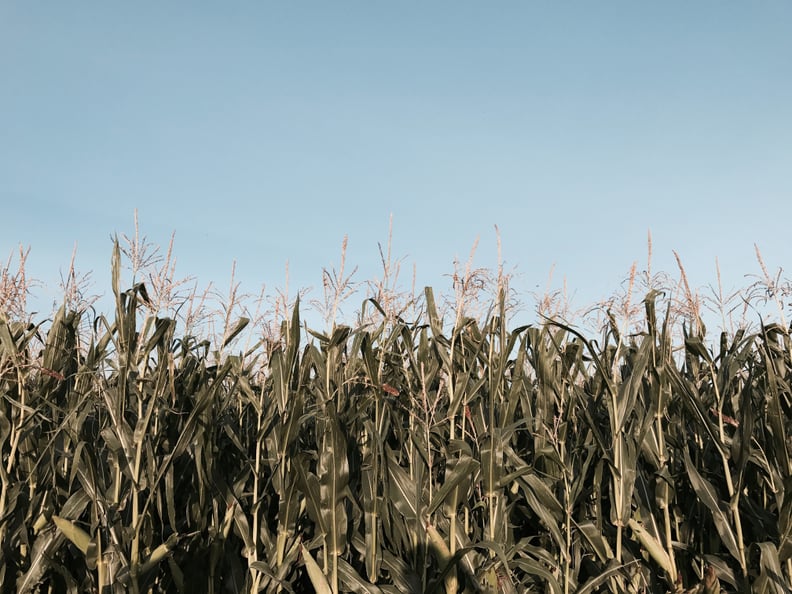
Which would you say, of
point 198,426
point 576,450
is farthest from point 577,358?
point 198,426

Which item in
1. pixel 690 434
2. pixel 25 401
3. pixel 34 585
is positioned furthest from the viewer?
pixel 690 434

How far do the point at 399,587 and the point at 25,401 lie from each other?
2.31m

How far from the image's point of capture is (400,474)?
3.43 metres

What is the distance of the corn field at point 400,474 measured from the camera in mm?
3287

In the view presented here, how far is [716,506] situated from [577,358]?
102 centimetres

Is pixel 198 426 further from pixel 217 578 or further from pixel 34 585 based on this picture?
pixel 34 585

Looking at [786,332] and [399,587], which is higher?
[786,332]

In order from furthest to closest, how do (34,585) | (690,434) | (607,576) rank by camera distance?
(690,434) < (34,585) < (607,576)

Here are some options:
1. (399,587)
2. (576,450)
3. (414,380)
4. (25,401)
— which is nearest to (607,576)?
(576,450)

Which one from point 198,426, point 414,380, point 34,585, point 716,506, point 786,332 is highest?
point 786,332

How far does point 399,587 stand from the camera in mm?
3311

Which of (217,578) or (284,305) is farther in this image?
(284,305)

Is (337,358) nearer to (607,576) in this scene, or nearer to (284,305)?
(284,305)

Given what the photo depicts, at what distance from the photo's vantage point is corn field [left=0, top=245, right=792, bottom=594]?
3.29 metres
